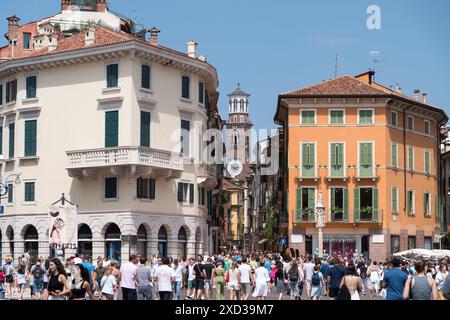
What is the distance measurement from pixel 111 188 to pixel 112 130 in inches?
132

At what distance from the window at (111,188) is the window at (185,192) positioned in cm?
467

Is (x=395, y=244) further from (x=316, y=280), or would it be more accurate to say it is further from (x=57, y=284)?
(x=57, y=284)

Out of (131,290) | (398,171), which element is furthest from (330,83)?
(131,290)

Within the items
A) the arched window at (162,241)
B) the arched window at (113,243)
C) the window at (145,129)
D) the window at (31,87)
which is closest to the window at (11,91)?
the window at (31,87)


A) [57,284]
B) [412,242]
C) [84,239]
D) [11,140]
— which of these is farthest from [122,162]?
[57,284]

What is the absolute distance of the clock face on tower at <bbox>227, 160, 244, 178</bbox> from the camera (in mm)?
157375

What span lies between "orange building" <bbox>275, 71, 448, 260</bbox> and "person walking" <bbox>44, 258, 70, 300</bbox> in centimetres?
4635


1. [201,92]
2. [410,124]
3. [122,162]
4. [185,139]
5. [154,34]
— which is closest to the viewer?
[122,162]

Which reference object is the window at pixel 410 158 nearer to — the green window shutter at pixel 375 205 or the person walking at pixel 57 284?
the green window shutter at pixel 375 205

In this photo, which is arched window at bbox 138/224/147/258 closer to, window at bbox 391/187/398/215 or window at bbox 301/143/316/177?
window at bbox 301/143/316/177

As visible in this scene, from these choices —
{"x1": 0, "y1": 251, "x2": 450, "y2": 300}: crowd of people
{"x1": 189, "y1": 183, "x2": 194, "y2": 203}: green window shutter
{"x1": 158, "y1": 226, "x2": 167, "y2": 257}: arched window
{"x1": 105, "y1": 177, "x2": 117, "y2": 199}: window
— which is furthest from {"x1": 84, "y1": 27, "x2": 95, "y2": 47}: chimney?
{"x1": 0, "y1": 251, "x2": 450, "y2": 300}: crowd of people

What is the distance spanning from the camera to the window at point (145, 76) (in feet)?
166

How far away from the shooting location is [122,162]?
48.4 metres
